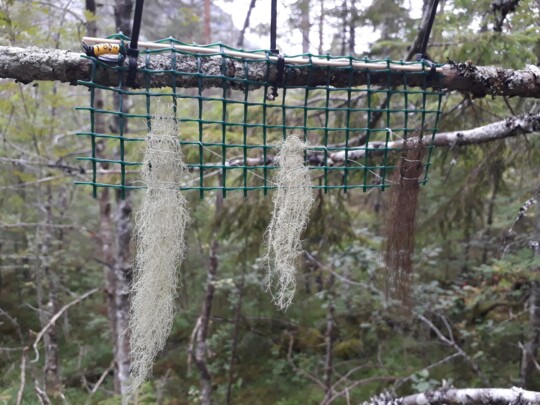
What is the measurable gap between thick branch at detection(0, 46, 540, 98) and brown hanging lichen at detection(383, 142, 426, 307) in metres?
0.23

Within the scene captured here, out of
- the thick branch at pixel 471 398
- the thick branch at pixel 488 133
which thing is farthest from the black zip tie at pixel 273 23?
the thick branch at pixel 471 398

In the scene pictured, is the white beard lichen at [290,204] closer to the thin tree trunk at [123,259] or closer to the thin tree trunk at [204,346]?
the thin tree trunk at [123,259]

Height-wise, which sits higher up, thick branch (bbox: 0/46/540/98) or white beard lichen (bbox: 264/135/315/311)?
thick branch (bbox: 0/46/540/98)

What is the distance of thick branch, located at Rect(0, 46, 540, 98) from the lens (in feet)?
3.35

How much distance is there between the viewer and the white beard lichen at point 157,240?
1.07m

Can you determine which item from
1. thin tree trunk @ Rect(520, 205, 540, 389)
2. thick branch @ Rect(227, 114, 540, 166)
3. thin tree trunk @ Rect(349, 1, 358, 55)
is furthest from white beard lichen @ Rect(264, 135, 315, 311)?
thin tree trunk @ Rect(349, 1, 358, 55)

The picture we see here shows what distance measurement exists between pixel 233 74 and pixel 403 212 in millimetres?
677

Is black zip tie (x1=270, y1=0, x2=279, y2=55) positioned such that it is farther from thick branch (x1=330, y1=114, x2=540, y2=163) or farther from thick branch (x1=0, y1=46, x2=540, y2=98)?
thick branch (x1=330, y1=114, x2=540, y2=163)

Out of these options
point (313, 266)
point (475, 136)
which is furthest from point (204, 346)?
point (475, 136)

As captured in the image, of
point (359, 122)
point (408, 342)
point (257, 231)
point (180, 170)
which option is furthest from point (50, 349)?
point (180, 170)

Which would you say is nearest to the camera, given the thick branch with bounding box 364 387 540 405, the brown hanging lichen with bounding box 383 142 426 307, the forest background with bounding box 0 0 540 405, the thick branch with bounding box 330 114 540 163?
the brown hanging lichen with bounding box 383 142 426 307

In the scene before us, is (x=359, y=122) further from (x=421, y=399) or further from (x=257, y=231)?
(x=421, y=399)

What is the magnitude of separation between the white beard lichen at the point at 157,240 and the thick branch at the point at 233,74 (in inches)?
4.2

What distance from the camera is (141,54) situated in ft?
3.72
